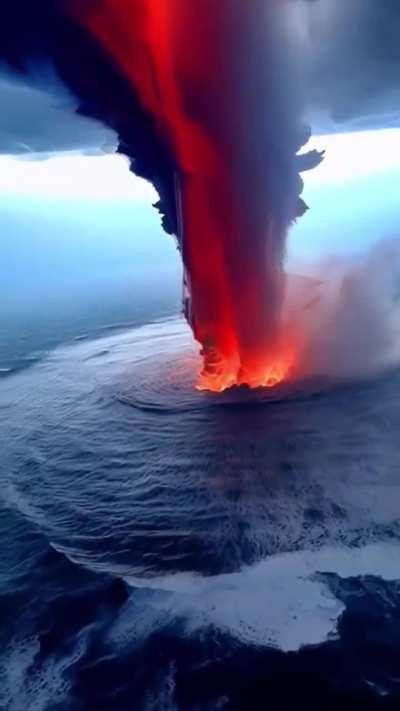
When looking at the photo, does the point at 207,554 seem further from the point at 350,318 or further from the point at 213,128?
the point at 350,318

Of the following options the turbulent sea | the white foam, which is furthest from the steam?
the white foam

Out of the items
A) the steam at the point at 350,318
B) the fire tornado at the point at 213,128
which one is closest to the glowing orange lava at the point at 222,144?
the fire tornado at the point at 213,128

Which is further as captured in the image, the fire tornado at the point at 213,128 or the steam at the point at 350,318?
the steam at the point at 350,318

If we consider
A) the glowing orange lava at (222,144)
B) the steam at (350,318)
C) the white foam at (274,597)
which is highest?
the glowing orange lava at (222,144)

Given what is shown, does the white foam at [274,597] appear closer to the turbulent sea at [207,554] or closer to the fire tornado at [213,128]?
the turbulent sea at [207,554]

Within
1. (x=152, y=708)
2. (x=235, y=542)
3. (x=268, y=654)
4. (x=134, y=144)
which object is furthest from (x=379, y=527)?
(x=134, y=144)

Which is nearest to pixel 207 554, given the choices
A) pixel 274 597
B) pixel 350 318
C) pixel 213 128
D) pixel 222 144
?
pixel 274 597

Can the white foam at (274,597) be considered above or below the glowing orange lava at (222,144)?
below
